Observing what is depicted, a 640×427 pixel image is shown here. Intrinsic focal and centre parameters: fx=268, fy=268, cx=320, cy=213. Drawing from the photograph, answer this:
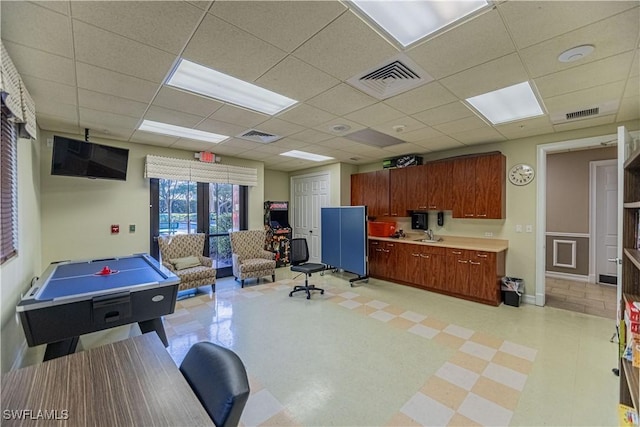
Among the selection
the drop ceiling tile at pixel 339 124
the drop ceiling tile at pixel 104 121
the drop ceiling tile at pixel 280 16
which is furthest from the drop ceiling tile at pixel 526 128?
the drop ceiling tile at pixel 104 121

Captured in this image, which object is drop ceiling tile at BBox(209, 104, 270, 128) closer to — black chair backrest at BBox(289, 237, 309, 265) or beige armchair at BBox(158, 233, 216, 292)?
black chair backrest at BBox(289, 237, 309, 265)

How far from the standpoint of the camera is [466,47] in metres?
1.96

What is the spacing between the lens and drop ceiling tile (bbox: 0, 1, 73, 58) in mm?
1571

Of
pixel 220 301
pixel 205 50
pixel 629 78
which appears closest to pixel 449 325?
pixel 629 78

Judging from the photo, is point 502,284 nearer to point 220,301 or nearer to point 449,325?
point 449,325

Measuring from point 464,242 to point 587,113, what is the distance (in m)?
2.46

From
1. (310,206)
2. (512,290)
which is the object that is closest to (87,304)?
(512,290)

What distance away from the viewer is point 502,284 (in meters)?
4.20

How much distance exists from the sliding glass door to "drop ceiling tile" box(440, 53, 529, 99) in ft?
15.7

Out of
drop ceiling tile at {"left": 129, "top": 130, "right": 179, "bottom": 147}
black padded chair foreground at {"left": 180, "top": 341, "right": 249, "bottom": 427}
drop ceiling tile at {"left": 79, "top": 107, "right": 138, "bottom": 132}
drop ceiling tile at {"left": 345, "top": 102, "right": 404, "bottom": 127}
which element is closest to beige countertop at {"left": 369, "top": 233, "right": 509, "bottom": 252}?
drop ceiling tile at {"left": 345, "top": 102, "right": 404, "bottom": 127}

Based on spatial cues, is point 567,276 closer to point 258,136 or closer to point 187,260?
point 258,136

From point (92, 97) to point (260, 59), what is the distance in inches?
78.3

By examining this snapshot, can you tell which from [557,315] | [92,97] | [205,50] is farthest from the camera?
[557,315]

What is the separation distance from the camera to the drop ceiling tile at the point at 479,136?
3.95 metres
